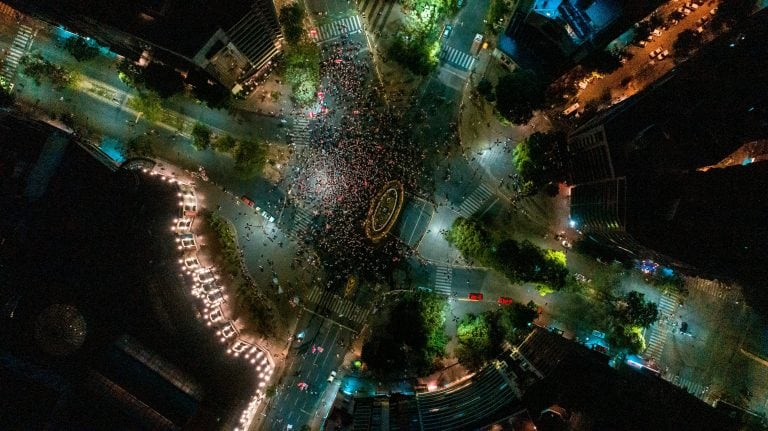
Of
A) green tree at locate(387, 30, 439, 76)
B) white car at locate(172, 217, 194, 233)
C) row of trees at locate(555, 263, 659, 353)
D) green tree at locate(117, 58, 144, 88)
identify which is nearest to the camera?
white car at locate(172, 217, 194, 233)

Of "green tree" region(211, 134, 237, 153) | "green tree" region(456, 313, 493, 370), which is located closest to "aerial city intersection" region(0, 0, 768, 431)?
"green tree" region(456, 313, 493, 370)

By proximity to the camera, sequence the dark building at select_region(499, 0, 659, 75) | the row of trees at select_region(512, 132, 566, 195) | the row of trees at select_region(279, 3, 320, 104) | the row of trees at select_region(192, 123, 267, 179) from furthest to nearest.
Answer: the row of trees at select_region(279, 3, 320, 104) < the row of trees at select_region(192, 123, 267, 179) < the row of trees at select_region(512, 132, 566, 195) < the dark building at select_region(499, 0, 659, 75)

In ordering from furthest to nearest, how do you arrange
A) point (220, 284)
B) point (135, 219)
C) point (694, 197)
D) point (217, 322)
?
point (220, 284), point (217, 322), point (135, 219), point (694, 197)

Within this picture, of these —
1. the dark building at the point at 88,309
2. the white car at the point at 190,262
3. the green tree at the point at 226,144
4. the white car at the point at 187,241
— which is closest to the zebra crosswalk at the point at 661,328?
the dark building at the point at 88,309

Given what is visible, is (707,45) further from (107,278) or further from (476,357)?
(107,278)

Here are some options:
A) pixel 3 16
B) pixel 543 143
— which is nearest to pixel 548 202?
pixel 543 143

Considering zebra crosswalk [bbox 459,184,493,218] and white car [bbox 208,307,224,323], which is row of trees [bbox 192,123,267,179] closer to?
white car [bbox 208,307,224,323]
